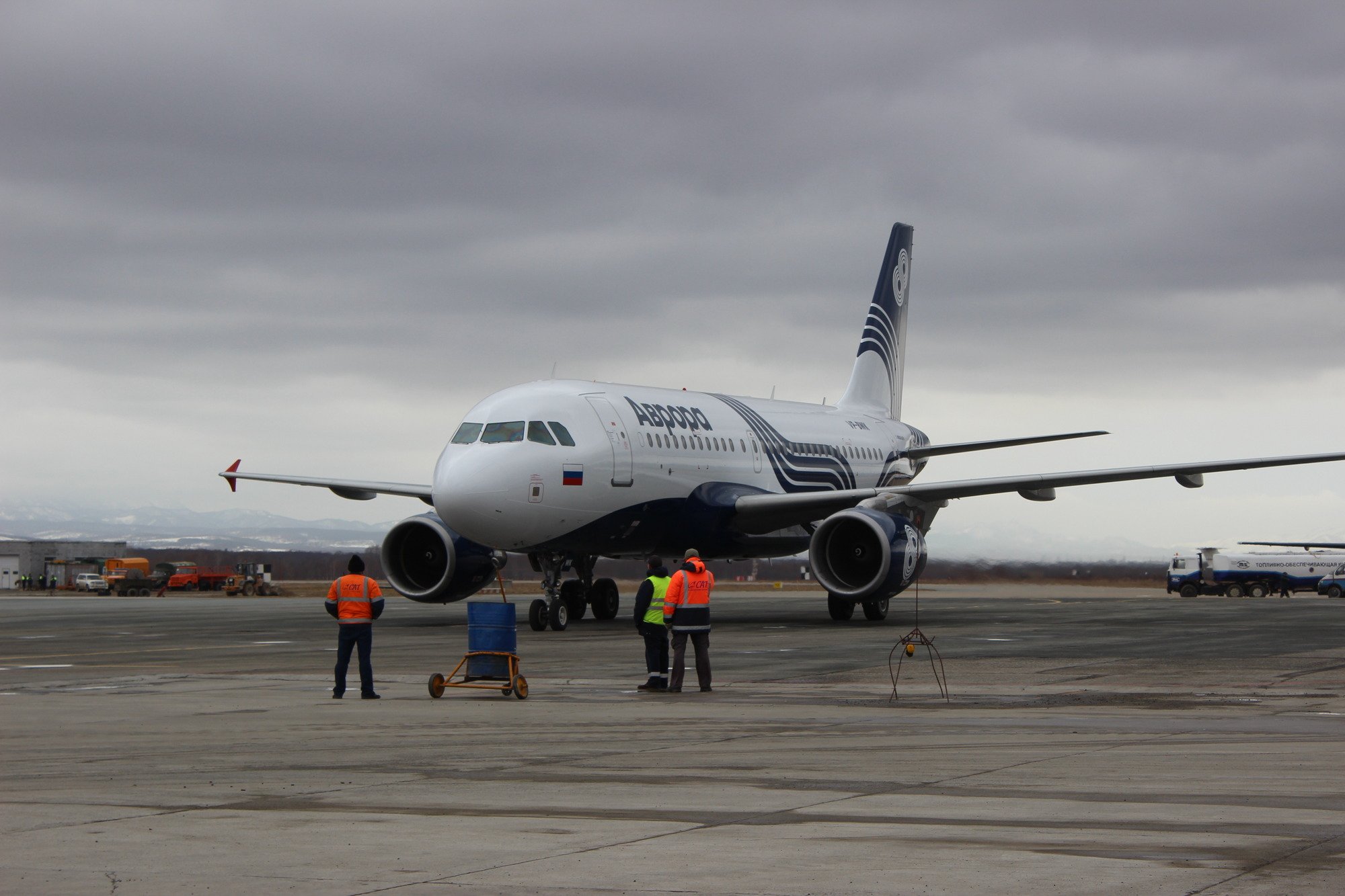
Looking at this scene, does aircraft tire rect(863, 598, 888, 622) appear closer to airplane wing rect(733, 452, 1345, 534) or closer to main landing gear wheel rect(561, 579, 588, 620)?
airplane wing rect(733, 452, 1345, 534)

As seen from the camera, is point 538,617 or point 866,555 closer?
point 538,617

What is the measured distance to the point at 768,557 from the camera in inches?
1320

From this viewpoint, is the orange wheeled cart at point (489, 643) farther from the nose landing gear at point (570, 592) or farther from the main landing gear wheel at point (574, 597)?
the main landing gear wheel at point (574, 597)

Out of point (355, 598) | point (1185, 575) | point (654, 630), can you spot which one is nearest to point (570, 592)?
point (654, 630)

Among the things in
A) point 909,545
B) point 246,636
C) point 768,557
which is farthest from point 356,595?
point 768,557

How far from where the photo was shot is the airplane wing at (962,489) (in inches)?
1164

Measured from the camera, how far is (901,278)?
43844 millimetres

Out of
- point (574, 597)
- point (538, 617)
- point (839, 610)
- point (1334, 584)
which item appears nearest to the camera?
point (538, 617)

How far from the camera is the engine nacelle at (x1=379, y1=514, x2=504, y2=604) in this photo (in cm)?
2944

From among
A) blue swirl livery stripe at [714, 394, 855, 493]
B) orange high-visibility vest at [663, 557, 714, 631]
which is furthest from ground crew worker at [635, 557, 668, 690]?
blue swirl livery stripe at [714, 394, 855, 493]

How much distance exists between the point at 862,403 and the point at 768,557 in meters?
9.48

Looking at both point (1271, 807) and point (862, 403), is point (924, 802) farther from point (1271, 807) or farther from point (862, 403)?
point (862, 403)

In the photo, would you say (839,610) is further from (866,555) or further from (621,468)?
(621,468)

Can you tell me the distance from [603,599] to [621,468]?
502 centimetres
